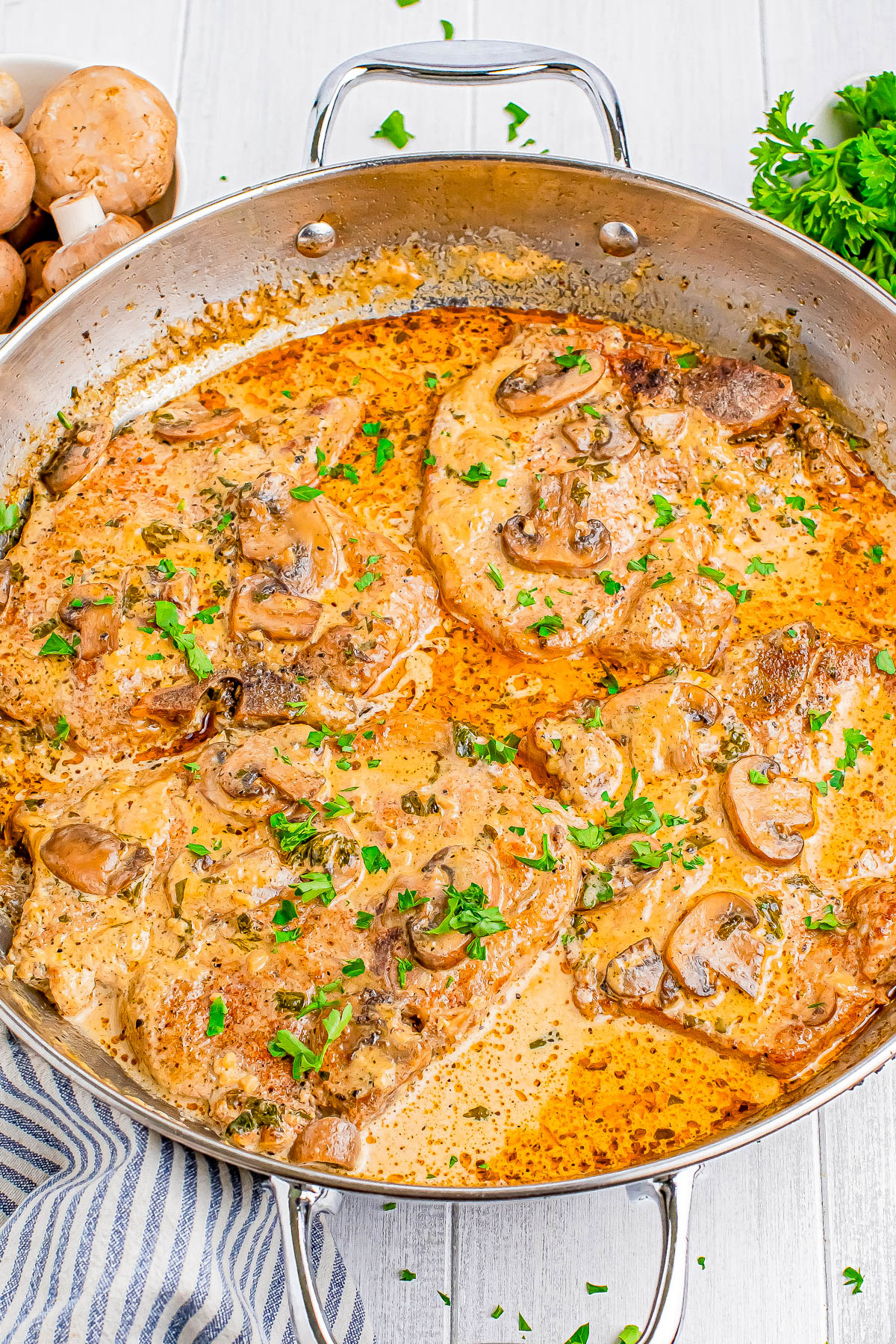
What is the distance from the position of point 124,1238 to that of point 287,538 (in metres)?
1.80

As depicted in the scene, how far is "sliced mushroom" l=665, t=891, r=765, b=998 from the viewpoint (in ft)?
9.46

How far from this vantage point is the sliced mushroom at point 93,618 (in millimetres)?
3162

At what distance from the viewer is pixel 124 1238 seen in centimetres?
281

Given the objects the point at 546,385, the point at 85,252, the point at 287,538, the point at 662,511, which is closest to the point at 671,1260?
the point at 662,511

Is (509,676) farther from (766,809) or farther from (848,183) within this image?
(848,183)

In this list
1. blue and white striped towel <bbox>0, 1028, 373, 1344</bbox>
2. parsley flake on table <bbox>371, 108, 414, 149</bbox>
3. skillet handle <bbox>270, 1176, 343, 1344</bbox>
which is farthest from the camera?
parsley flake on table <bbox>371, 108, 414, 149</bbox>

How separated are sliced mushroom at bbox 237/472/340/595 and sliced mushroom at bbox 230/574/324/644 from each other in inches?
1.6

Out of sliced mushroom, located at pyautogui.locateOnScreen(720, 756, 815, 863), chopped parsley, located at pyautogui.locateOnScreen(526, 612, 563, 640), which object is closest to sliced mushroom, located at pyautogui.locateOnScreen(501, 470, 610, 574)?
chopped parsley, located at pyautogui.locateOnScreen(526, 612, 563, 640)

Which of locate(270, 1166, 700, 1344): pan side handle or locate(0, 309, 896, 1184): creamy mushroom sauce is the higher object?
locate(0, 309, 896, 1184): creamy mushroom sauce

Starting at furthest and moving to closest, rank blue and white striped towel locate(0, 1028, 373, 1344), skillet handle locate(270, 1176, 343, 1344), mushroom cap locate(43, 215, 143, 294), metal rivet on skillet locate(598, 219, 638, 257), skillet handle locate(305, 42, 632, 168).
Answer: metal rivet on skillet locate(598, 219, 638, 257)
mushroom cap locate(43, 215, 143, 294)
skillet handle locate(305, 42, 632, 168)
blue and white striped towel locate(0, 1028, 373, 1344)
skillet handle locate(270, 1176, 343, 1344)

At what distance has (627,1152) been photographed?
9.41ft

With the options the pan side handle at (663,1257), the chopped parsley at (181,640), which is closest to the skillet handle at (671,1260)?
the pan side handle at (663,1257)

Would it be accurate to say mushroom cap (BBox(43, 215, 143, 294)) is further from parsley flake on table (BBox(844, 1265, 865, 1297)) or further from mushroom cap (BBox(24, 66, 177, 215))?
parsley flake on table (BBox(844, 1265, 865, 1297))

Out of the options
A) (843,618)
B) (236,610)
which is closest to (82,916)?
(236,610)
